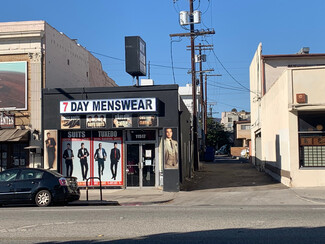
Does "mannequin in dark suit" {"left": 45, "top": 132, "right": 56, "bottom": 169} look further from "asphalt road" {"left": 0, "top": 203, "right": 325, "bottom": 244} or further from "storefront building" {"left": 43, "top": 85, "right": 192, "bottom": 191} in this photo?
"asphalt road" {"left": 0, "top": 203, "right": 325, "bottom": 244}

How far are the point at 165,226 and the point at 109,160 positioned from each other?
10398 mm

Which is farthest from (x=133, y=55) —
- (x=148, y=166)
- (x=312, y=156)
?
(x=312, y=156)

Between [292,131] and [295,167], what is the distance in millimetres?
1618

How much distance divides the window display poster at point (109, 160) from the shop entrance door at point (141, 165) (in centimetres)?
44

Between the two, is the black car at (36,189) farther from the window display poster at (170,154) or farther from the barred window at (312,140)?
the barred window at (312,140)

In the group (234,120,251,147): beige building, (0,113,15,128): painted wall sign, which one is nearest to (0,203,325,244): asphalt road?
(0,113,15,128): painted wall sign

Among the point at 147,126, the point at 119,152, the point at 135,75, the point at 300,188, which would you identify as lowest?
the point at 300,188

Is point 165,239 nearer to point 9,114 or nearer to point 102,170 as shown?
point 102,170

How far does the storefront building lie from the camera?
18203 mm

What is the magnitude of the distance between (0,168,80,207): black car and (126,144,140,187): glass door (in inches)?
198

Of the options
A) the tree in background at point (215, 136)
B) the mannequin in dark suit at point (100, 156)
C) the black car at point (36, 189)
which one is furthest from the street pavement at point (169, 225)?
the tree in background at point (215, 136)

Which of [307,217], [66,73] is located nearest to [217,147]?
[66,73]

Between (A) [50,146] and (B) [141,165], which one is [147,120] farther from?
(A) [50,146]

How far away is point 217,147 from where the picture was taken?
86750 mm
